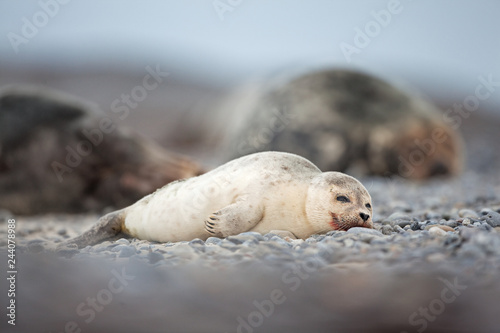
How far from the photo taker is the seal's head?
2928 millimetres

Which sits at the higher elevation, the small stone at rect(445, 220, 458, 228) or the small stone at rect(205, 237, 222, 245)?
the small stone at rect(445, 220, 458, 228)

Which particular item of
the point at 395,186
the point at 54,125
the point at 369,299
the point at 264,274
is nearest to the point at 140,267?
the point at 264,274

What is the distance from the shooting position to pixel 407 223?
10.5 feet

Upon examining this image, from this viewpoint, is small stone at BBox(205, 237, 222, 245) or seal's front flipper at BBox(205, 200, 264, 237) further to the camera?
seal's front flipper at BBox(205, 200, 264, 237)

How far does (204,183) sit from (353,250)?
3.95 feet

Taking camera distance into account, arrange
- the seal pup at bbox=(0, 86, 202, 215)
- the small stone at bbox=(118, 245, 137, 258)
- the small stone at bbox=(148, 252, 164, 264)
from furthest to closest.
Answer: the seal pup at bbox=(0, 86, 202, 215)
the small stone at bbox=(118, 245, 137, 258)
the small stone at bbox=(148, 252, 164, 264)

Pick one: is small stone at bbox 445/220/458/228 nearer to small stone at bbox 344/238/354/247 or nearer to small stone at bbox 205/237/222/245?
small stone at bbox 344/238/354/247

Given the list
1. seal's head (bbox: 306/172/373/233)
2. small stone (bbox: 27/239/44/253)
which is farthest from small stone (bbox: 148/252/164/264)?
seal's head (bbox: 306/172/373/233)

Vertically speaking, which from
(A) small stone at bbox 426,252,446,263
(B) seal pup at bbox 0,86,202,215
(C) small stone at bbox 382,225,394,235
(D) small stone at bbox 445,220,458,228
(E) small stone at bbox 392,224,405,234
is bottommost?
(B) seal pup at bbox 0,86,202,215

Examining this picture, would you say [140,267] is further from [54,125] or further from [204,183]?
[54,125]

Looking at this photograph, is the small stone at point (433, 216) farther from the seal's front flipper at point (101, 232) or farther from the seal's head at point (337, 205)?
the seal's front flipper at point (101, 232)
